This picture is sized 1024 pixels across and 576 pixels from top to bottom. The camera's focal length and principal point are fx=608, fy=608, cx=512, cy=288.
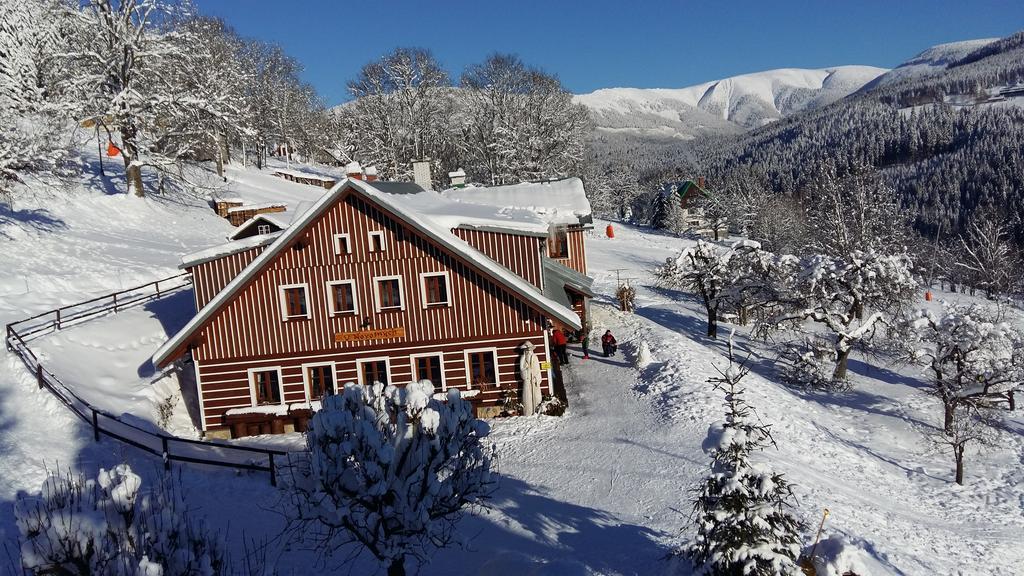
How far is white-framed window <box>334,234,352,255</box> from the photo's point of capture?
719 inches

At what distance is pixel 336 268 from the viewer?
18.5m

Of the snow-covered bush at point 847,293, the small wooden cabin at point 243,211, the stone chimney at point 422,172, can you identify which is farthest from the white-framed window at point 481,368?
the small wooden cabin at point 243,211

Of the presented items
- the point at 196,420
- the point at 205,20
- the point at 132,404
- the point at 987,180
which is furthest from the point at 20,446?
the point at 987,180

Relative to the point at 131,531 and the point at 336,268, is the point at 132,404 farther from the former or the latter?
the point at 131,531

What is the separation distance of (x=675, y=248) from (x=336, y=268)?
49.6 metres

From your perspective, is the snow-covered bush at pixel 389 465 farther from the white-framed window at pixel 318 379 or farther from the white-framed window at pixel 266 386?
the white-framed window at pixel 266 386

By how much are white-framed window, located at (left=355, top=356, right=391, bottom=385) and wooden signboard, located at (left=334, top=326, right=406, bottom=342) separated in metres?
0.69

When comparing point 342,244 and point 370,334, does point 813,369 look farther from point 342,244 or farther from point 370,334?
point 342,244

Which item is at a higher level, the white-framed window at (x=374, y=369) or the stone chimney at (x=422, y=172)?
the stone chimney at (x=422, y=172)

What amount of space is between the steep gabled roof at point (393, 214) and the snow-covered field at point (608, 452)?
2.70 m

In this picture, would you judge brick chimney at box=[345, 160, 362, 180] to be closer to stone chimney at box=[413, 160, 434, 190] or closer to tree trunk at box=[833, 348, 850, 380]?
stone chimney at box=[413, 160, 434, 190]

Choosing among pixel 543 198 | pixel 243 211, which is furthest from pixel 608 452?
pixel 243 211

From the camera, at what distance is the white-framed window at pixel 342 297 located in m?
18.6

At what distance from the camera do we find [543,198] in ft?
101
